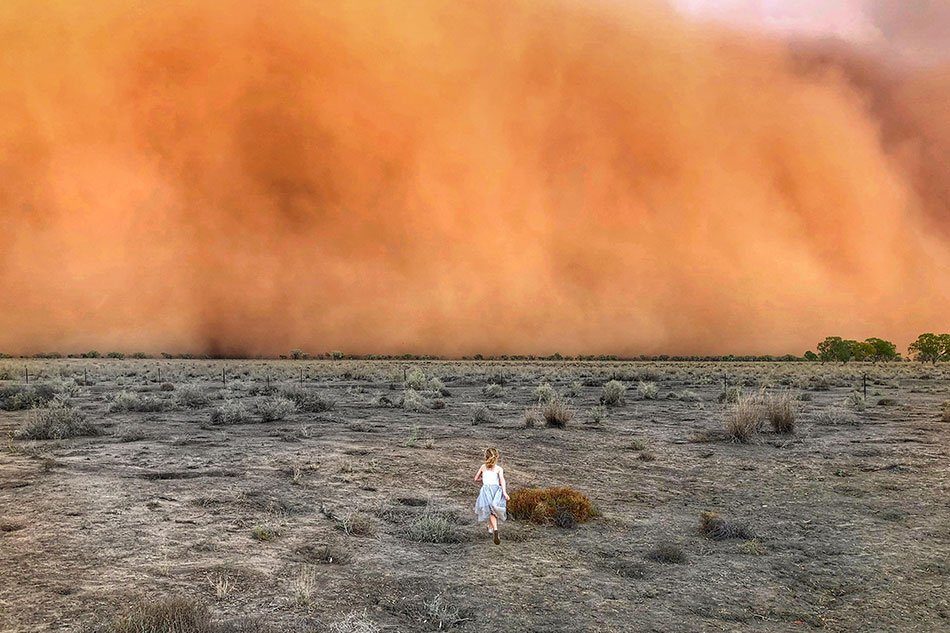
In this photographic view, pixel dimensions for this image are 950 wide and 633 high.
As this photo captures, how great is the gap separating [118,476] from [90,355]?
477 ft

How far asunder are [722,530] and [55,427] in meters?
19.2

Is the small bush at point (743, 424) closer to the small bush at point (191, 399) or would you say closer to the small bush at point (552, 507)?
the small bush at point (552, 507)

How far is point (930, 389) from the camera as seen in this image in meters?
47.5

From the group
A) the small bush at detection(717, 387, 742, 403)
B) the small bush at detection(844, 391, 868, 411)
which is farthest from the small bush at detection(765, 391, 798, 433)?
the small bush at detection(717, 387, 742, 403)

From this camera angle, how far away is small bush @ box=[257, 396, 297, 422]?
88.2ft

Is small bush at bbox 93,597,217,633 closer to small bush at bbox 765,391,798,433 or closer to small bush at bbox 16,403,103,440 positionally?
small bush at bbox 16,403,103,440

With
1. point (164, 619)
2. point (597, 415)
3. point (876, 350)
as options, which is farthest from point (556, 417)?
point (876, 350)

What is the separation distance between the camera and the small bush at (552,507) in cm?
1266

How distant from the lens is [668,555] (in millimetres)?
10594

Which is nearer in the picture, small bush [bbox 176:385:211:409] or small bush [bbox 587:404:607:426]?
small bush [bbox 587:404:607:426]

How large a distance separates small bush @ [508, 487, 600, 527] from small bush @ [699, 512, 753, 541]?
6.87 feet

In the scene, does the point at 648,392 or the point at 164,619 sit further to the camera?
the point at 648,392

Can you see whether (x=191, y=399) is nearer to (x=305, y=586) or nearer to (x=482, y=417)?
(x=482, y=417)

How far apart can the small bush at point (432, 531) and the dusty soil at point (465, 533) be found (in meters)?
0.15
